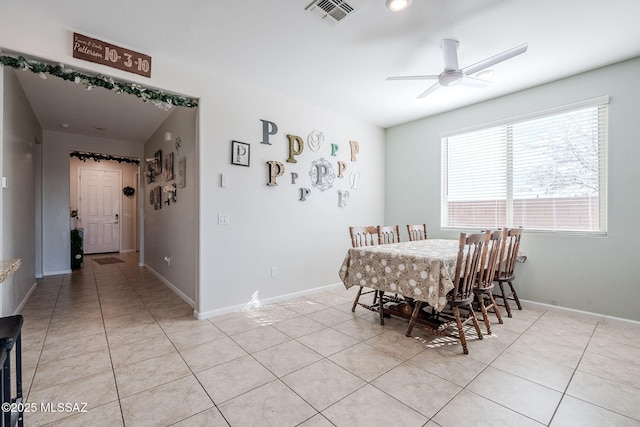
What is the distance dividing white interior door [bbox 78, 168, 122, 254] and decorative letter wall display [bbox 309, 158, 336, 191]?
6657 millimetres

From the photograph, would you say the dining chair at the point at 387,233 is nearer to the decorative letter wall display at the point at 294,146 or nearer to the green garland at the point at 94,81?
the decorative letter wall display at the point at 294,146

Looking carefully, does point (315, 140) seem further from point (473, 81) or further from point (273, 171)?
point (473, 81)

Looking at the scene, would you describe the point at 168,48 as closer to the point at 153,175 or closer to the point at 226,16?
the point at 226,16

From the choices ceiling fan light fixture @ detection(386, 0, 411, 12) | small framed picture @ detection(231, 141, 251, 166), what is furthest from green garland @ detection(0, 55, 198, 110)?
ceiling fan light fixture @ detection(386, 0, 411, 12)

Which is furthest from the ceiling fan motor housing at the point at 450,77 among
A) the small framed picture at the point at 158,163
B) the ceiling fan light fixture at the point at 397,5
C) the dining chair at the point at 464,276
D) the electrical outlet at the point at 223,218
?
the small framed picture at the point at 158,163

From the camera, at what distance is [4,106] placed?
2.52 meters

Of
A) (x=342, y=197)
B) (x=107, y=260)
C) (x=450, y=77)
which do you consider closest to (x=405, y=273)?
(x=450, y=77)

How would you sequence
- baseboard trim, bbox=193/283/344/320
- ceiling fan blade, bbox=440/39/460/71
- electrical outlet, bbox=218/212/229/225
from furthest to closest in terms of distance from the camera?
electrical outlet, bbox=218/212/229/225
baseboard trim, bbox=193/283/344/320
ceiling fan blade, bbox=440/39/460/71

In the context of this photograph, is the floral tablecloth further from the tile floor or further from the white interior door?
the white interior door

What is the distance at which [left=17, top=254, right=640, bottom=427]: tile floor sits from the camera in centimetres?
161

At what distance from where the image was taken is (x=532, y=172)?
11.5 feet

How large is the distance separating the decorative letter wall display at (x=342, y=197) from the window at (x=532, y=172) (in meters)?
1.47

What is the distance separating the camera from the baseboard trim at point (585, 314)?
2.83m

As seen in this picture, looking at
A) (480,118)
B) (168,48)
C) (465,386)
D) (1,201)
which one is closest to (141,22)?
(168,48)
